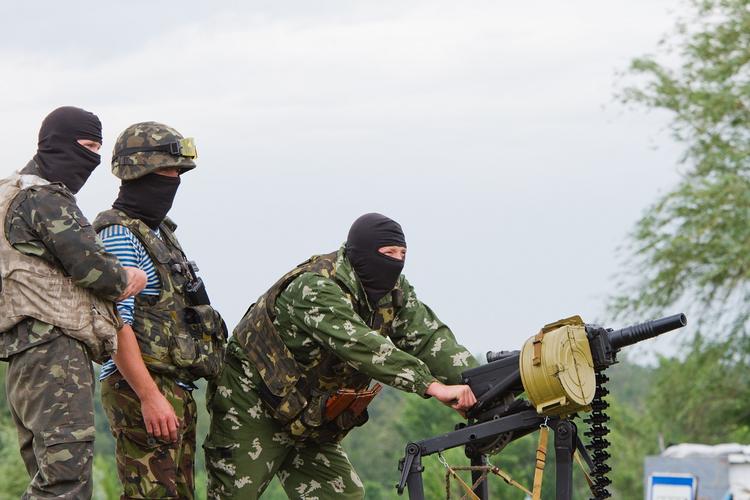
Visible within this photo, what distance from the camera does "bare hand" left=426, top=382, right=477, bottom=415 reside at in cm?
644

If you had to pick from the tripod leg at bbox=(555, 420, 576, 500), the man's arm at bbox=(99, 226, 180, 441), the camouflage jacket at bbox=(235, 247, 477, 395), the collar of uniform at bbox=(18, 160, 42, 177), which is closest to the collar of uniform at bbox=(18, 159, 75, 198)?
the collar of uniform at bbox=(18, 160, 42, 177)

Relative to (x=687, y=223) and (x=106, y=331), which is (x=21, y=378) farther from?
(x=687, y=223)

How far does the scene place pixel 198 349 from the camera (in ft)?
21.2

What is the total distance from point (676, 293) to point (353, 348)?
20905 millimetres

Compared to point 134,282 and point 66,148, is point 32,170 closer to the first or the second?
point 66,148

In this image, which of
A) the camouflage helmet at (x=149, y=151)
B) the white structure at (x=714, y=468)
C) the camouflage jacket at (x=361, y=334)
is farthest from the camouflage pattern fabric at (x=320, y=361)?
the white structure at (x=714, y=468)

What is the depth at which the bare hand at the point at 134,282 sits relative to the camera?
5.93 meters

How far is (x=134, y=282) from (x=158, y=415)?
0.67m

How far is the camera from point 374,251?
6.80 meters

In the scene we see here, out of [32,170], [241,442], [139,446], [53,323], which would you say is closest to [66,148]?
[32,170]

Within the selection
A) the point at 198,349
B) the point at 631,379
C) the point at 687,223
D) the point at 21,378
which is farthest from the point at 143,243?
the point at 631,379

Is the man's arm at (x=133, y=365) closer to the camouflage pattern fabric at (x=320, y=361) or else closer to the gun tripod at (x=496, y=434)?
the camouflage pattern fabric at (x=320, y=361)

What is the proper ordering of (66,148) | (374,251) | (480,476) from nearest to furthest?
(66,148)
(480,476)
(374,251)

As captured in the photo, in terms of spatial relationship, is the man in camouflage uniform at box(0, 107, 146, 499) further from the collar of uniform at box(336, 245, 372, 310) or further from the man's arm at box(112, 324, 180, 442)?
the collar of uniform at box(336, 245, 372, 310)
